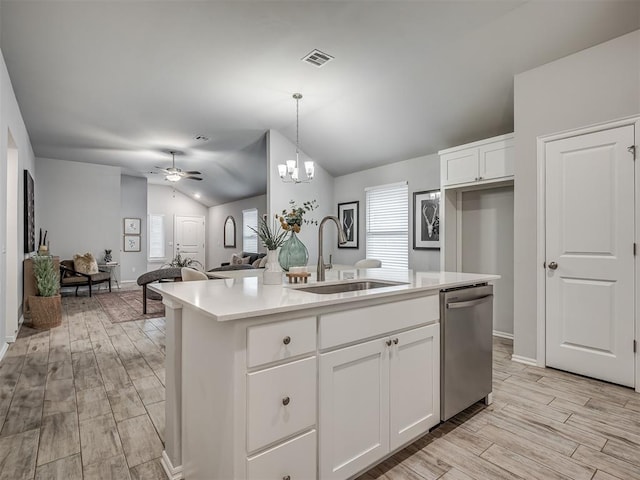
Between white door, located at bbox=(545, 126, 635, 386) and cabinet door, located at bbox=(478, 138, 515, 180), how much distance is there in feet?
1.49

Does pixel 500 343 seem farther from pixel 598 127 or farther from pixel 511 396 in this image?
pixel 598 127

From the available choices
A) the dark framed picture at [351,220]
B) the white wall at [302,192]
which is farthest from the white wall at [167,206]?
the dark framed picture at [351,220]

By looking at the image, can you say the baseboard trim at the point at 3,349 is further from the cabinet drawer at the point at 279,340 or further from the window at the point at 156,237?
the window at the point at 156,237

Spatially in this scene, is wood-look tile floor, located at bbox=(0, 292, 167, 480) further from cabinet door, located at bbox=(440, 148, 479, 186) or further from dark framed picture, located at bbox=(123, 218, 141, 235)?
dark framed picture, located at bbox=(123, 218, 141, 235)

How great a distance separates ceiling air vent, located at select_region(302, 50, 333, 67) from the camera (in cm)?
338

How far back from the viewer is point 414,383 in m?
1.84

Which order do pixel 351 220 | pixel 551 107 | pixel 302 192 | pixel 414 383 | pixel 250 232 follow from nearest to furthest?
pixel 414 383 < pixel 551 107 < pixel 302 192 < pixel 351 220 < pixel 250 232

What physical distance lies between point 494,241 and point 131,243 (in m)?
9.15

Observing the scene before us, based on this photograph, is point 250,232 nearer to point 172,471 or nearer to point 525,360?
point 525,360

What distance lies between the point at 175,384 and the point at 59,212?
7.54m

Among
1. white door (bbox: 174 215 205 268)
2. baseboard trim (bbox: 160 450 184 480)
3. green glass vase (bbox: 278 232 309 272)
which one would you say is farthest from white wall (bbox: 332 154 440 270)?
white door (bbox: 174 215 205 268)

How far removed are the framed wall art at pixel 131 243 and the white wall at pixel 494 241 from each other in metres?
8.69

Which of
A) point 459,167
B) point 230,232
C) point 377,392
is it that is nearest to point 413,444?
point 377,392

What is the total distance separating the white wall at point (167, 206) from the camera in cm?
1049
